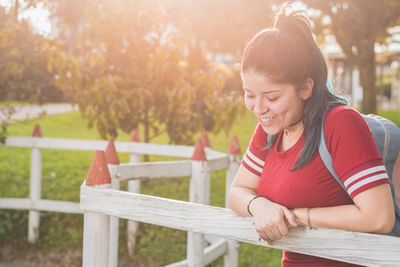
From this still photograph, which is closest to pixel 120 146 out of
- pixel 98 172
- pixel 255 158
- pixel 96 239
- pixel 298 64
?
pixel 98 172

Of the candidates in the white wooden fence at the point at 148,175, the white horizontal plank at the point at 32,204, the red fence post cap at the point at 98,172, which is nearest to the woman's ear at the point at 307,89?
the red fence post cap at the point at 98,172

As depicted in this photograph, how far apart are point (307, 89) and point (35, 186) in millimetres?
4820

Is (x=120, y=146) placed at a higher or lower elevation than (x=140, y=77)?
lower

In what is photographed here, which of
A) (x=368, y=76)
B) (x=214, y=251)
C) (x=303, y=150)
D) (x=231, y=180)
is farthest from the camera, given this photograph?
(x=368, y=76)

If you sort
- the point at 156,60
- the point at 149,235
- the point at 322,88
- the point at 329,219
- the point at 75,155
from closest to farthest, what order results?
1. the point at 329,219
2. the point at 322,88
3. the point at 149,235
4. the point at 156,60
5. the point at 75,155

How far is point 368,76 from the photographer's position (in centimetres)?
1002

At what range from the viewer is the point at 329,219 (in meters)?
1.56

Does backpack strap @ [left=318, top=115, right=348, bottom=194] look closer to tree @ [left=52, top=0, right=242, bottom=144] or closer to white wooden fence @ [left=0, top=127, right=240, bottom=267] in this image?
white wooden fence @ [left=0, top=127, right=240, bottom=267]

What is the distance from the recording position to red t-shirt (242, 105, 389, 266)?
1481 millimetres

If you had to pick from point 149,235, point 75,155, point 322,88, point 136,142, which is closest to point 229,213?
point 322,88

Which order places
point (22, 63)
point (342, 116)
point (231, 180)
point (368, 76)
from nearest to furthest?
1. point (342, 116)
2. point (231, 180)
3. point (22, 63)
4. point (368, 76)

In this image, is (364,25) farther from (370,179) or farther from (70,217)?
(370,179)

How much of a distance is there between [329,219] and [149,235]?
14.1 feet

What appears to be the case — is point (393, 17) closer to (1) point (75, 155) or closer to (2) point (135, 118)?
(2) point (135, 118)
